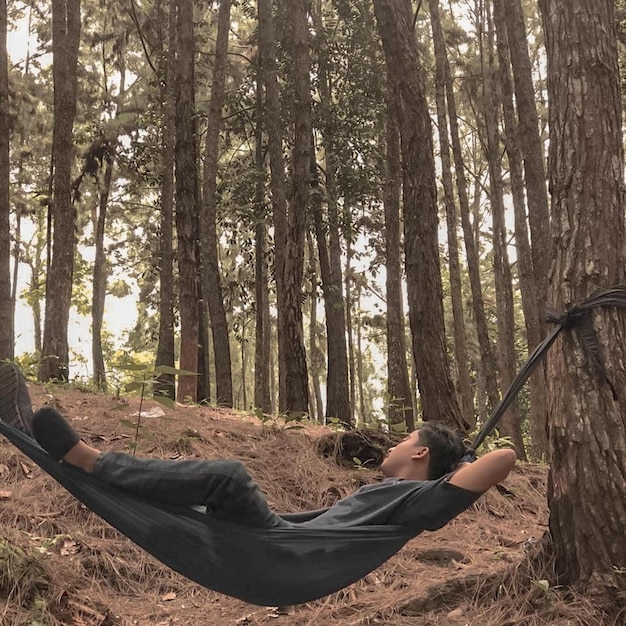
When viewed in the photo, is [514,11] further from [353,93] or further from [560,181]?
[560,181]

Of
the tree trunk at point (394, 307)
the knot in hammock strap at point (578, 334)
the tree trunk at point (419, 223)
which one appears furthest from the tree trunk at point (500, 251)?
the knot in hammock strap at point (578, 334)

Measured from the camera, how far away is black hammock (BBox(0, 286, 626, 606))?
75.7 inches

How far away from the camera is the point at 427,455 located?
2.32 m

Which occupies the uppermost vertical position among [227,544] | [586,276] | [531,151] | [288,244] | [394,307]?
[531,151]

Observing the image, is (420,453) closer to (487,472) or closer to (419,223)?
Result: (487,472)

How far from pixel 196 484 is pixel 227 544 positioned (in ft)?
0.68

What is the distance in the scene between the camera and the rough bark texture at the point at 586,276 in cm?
231

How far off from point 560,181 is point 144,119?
8.31m

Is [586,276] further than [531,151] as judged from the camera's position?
No

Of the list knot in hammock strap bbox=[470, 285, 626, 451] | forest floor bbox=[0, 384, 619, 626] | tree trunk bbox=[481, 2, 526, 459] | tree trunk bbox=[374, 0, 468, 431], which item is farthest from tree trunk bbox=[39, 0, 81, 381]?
tree trunk bbox=[481, 2, 526, 459]

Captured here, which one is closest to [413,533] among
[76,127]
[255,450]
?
[255,450]

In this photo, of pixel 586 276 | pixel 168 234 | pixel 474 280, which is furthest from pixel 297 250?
pixel 586 276

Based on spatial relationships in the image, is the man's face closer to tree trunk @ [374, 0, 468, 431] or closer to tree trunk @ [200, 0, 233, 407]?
tree trunk @ [374, 0, 468, 431]

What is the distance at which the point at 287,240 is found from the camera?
23.3 ft
